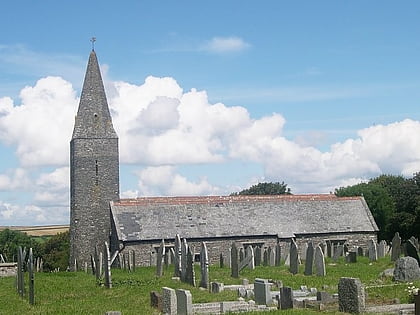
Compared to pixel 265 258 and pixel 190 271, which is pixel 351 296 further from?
pixel 265 258

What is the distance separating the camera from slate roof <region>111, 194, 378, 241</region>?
1725 inches

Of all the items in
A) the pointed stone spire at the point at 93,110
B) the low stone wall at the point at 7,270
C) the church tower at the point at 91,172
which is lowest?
the low stone wall at the point at 7,270

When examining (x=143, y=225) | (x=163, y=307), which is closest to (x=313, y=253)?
(x=163, y=307)

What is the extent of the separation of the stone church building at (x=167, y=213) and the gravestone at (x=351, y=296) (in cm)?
2806

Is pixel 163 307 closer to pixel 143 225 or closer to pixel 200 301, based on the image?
pixel 200 301

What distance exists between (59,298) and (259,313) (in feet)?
27.4

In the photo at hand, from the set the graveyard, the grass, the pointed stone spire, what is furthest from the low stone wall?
the pointed stone spire

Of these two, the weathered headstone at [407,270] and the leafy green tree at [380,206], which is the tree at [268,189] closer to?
the leafy green tree at [380,206]

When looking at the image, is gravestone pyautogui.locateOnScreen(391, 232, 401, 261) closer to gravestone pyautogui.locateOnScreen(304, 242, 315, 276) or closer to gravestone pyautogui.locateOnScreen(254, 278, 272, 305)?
gravestone pyautogui.locateOnScreen(304, 242, 315, 276)

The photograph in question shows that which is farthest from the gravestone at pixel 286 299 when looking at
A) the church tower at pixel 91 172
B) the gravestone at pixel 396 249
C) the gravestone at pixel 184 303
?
the church tower at pixel 91 172

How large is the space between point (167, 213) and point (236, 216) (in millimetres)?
4502

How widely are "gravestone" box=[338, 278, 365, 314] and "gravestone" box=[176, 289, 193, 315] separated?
3.29m

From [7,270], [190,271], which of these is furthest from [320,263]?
[7,270]

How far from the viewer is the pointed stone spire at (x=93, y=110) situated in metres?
47.2
